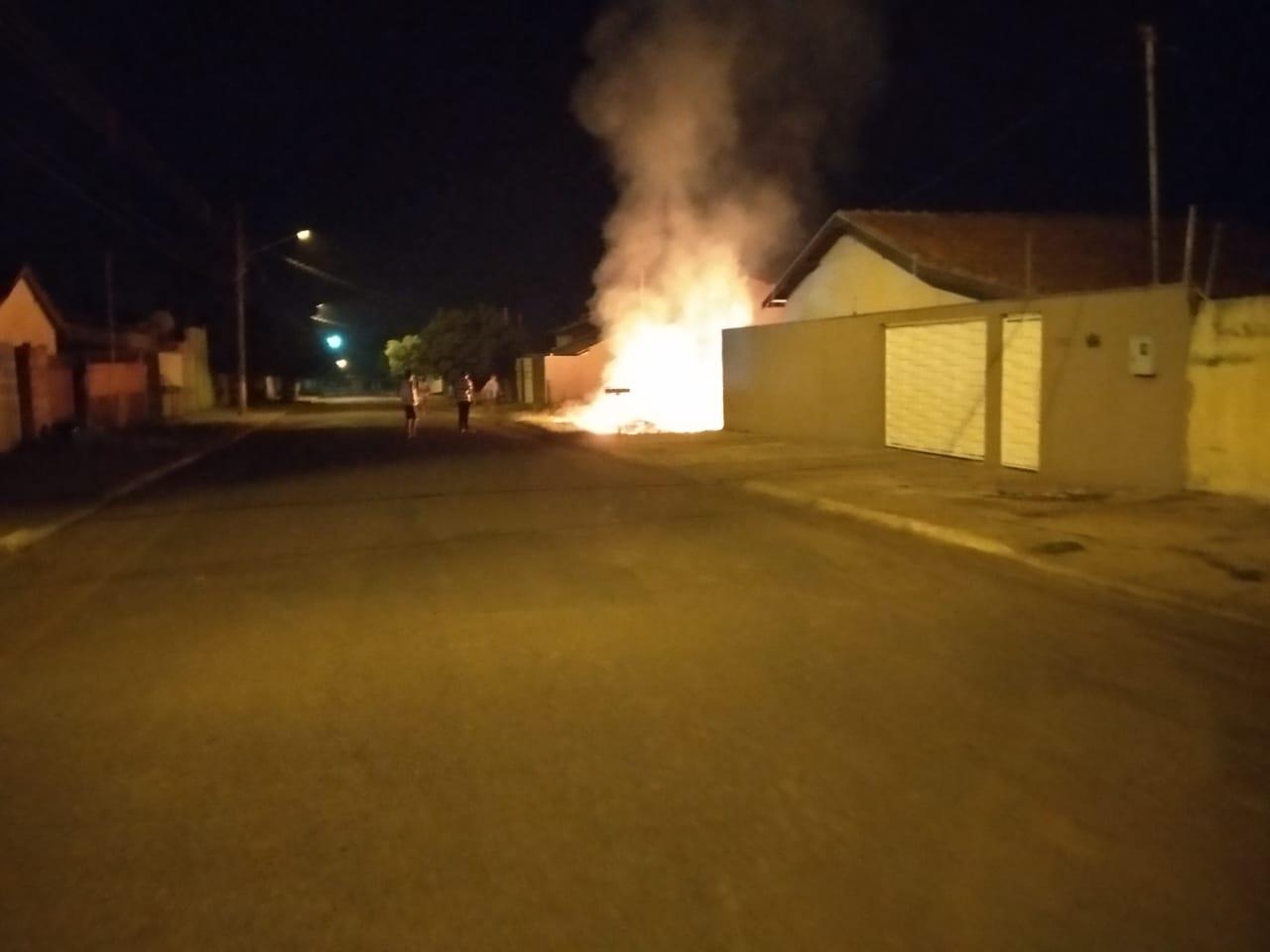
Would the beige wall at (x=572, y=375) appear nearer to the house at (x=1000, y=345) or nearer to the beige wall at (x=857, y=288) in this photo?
the house at (x=1000, y=345)

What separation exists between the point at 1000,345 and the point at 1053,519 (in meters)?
5.58

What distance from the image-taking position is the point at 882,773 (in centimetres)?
562

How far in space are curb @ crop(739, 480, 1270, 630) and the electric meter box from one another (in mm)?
3542

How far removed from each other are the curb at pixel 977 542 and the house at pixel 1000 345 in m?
3.21

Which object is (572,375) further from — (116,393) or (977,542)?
(977,542)

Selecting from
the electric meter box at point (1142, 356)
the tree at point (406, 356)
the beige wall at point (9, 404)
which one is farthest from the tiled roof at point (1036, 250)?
the tree at point (406, 356)

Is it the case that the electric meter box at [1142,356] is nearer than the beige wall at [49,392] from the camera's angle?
Yes

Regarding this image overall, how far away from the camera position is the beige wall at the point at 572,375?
50.4 m

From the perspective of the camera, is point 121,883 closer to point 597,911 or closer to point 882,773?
point 597,911

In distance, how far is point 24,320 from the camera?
118ft

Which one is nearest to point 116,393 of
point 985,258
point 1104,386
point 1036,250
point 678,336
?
point 678,336

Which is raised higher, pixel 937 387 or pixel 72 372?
pixel 72 372

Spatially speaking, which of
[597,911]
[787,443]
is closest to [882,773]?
[597,911]

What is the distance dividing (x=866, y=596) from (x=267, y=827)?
5477mm
